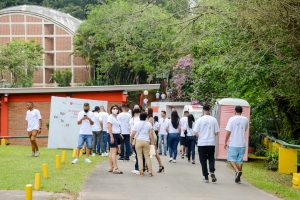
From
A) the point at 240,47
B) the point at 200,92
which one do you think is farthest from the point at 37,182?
the point at 200,92

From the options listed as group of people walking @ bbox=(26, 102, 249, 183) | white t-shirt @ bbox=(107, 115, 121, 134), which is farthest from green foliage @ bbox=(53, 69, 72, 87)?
white t-shirt @ bbox=(107, 115, 121, 134)

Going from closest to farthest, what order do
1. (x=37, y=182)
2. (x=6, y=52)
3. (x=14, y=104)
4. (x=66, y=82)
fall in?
1. (x=37, y=182)
2. (x=14, y=104)
3. (x=6, y=52)
4. (x=66, y=82)

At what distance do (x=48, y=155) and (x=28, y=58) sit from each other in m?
44.6

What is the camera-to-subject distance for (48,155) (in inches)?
830

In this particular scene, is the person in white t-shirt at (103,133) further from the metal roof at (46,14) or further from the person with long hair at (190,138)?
the metal roof at (46,14)

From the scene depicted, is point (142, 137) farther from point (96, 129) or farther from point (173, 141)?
point (96, 129)

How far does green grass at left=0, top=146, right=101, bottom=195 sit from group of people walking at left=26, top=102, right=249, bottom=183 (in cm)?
76

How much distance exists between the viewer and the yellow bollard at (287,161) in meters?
18.5

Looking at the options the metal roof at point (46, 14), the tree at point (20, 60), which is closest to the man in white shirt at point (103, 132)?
the tree at point (20, 60)

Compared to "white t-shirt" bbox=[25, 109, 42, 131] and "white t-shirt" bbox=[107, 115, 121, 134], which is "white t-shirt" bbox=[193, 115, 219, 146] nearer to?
"white t-shirt" bbox=[107, 115, 121, 134]

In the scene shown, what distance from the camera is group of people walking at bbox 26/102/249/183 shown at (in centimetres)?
1459

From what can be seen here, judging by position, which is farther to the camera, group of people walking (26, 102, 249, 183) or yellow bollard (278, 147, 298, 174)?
yellow bollard (278, 147, 298, 174)

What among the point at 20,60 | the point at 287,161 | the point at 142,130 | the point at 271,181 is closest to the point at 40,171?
the point at 142,130

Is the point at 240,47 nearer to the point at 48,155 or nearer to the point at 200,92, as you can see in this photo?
the point at 48,155
